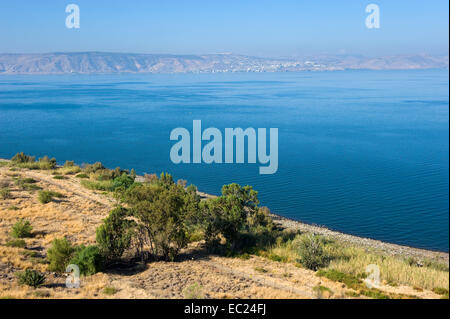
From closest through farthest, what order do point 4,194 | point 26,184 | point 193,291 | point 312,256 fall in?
1. point 193,291
2. point 312,256
3. point 4,194
4. point 26,184

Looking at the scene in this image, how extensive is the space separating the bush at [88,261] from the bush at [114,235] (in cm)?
62

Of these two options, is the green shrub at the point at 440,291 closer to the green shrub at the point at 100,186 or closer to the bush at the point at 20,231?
the bush at the point at 20,231

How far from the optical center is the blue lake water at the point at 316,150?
25.3 m

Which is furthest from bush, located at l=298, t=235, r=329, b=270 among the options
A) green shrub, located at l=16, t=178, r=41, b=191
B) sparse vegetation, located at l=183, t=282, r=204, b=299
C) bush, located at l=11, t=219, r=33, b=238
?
green shrub, located at l=16, t=178, r=41, b=191

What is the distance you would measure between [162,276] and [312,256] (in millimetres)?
5654

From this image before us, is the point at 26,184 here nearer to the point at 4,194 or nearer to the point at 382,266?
the point at 4,194

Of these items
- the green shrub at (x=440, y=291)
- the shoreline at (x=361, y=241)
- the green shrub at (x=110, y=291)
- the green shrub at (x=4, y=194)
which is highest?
the green shrub at (x=440, y=291)

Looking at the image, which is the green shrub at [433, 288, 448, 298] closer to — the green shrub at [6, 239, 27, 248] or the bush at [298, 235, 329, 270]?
the bush at [298, 235, 329, 270]

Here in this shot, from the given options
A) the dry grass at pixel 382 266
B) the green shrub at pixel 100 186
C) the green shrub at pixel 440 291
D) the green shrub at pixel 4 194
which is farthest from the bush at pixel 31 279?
the green shrub at pixel 100 186

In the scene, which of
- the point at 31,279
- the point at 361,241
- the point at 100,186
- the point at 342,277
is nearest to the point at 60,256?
the point at 31,279

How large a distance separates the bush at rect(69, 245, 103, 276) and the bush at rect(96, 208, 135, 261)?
0.62m

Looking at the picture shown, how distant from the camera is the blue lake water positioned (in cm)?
2531

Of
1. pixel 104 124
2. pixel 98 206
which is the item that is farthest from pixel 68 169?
pixel 104 124

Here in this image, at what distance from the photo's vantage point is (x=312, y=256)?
14016 millimetres
